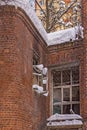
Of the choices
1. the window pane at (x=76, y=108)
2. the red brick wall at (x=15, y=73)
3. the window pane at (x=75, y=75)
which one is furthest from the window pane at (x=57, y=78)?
the red brick wall at (x=15, y=73)

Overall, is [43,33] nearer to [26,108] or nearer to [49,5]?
[26,108]

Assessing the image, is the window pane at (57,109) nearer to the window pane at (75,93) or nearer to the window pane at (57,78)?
the window pane at (75,93)

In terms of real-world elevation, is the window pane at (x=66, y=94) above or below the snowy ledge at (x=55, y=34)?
below

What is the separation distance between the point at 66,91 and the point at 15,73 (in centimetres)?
365

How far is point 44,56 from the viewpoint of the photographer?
45.0ft

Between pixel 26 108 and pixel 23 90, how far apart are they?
1.79ft

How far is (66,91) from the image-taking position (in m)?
13.4

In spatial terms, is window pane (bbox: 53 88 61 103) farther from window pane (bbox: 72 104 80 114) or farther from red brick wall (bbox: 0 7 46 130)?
red brick wall (bbox: 0 7 46 130)

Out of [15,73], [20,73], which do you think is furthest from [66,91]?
[15,73]

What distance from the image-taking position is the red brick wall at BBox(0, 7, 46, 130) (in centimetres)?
993

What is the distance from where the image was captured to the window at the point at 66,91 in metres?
13.1

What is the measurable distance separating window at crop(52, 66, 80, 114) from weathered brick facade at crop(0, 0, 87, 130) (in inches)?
20.9

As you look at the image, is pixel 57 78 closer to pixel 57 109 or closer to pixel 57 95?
pixel 57 95

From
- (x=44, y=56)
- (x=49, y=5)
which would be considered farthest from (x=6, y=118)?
(x=49, y=5)
